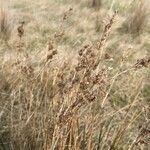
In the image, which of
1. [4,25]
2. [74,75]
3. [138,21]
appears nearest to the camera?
[74,75]

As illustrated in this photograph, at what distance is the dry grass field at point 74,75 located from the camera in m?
1.93

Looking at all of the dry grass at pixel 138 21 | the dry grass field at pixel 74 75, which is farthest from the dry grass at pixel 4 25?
the dry grass at pixel 138 21

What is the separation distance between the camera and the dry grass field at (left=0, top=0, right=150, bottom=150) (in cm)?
193

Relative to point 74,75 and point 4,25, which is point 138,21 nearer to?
point 4,25

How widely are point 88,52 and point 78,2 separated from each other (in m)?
3.78

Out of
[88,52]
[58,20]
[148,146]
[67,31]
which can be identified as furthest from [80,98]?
[58,20]

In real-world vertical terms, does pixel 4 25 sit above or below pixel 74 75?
below

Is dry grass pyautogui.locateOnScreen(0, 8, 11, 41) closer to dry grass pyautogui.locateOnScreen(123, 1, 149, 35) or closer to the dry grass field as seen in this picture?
the dry grass field

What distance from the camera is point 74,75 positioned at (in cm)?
181

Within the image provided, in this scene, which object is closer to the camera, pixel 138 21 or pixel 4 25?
pixel 4 25

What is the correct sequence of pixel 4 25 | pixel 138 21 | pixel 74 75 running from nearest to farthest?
pixel 74 75 → pixel 4 25 → pixel 138 21

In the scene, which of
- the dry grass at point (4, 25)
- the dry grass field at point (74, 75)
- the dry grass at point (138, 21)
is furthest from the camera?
the dry grass at point (138, 21)

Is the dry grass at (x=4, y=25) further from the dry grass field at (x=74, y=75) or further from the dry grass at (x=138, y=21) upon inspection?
the dry grass at (x=138, y=21)

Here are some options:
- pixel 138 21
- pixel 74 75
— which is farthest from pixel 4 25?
pixel 74 75
